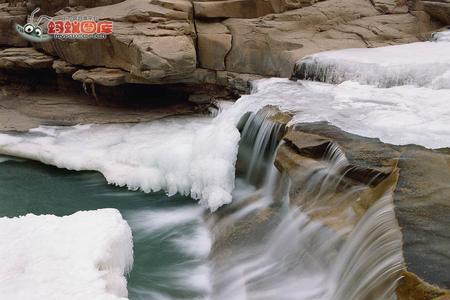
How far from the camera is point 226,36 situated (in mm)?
9078

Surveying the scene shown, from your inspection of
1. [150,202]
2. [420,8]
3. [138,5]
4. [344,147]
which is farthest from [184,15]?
[344,147]

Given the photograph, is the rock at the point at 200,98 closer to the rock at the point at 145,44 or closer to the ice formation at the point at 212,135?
the ice formation at the point at 212,135

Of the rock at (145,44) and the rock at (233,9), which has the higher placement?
the rock at (233,9)

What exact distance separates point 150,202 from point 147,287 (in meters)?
2.20

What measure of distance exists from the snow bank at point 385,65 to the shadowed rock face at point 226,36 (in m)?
0.45

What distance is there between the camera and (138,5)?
29.5ft

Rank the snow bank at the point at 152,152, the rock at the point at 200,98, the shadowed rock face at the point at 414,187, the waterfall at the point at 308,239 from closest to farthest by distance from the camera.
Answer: the shadowed rock face at the point at 414,187
the waterfall at the point at 308,239
the snow bank at the point at 152,152
the rock at the point at 200,98

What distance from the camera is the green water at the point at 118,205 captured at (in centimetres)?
469

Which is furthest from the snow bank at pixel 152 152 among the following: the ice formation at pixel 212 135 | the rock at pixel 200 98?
the rock at pixel 200 98

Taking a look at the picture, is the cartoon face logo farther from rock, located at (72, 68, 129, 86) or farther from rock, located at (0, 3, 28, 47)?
rock, located at (72, 68, 129, 86)

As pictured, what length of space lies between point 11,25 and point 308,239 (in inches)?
370

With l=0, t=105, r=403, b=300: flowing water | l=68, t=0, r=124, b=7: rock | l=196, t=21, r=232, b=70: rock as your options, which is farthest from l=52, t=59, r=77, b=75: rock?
l=0, t=105, r=403, b=300: flowing water

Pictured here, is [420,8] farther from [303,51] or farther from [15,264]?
[15,264]

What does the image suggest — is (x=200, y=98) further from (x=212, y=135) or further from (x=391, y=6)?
(x=391, y=6)
